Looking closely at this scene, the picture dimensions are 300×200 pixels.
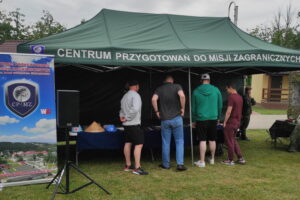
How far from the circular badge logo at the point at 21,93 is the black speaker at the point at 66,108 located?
814 mm

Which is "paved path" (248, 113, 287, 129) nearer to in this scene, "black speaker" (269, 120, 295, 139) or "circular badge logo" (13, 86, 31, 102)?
"black speaker" (269, 120, 295, 139)

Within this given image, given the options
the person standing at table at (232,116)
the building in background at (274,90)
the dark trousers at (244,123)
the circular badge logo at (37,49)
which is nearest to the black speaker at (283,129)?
the dark trousers at (244,123)

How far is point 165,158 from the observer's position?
5176 mm

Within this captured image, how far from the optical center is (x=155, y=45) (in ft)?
16.9

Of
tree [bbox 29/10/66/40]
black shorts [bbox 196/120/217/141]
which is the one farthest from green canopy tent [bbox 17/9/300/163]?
tree [bbox 29/10/66/40]

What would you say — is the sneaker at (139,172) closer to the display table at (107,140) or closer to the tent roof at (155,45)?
the display table at (107,140)

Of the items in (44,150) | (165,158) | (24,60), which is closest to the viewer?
(24,60)

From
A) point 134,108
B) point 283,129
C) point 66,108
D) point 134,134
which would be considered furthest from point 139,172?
point 283,129

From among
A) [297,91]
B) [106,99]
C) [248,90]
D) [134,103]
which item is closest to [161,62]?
[134,103]

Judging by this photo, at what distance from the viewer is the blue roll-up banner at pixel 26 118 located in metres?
4.02

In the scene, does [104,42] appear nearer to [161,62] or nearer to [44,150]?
[161,62]

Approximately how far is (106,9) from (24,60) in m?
2.69

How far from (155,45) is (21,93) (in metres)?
2.37

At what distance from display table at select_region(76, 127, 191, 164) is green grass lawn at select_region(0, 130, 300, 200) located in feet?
1.23
